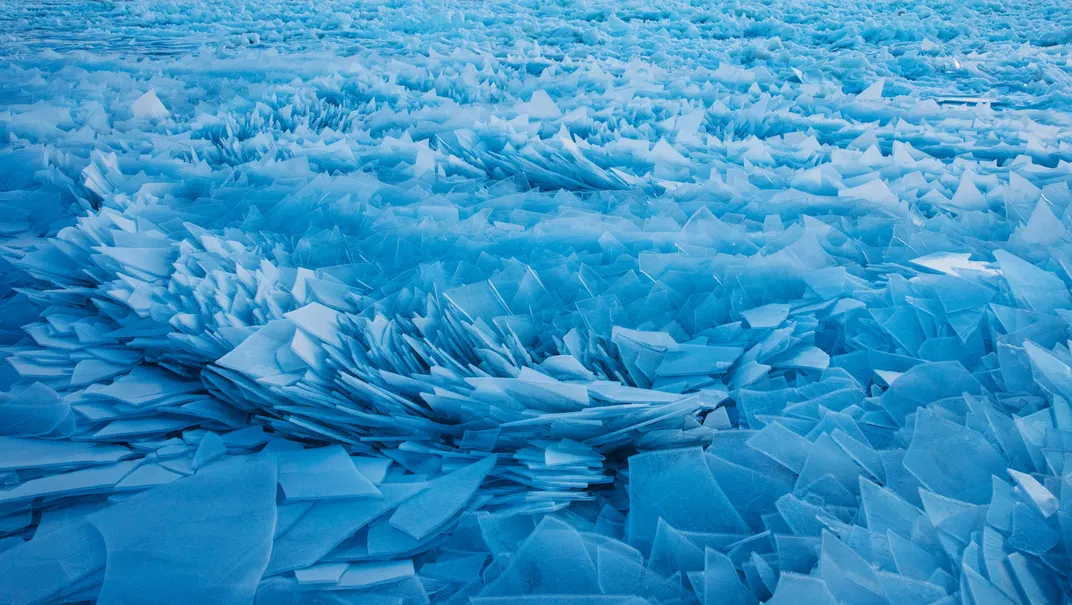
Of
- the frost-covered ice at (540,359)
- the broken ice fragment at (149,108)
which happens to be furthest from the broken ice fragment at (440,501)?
the broken ice fragment at (149,108)

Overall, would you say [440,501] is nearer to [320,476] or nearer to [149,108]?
[320,476]

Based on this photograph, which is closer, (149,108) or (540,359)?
(540,359)

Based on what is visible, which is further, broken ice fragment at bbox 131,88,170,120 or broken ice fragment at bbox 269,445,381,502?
broken ice fragment at bbox 131,88,170,120

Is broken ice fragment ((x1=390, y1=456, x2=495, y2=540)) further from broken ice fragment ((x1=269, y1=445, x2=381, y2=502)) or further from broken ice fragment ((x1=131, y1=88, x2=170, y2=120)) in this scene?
broken ice fragment ((x1=131, y1=88, x2=170, y2=120))

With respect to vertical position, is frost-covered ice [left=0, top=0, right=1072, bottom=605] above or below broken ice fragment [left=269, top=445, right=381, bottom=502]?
above

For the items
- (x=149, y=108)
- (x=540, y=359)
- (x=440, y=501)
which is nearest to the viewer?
(x=440, y=501)

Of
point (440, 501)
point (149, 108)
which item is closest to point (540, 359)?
point (440, 501)

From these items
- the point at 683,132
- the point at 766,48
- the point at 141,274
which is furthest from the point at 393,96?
the point at 766,48

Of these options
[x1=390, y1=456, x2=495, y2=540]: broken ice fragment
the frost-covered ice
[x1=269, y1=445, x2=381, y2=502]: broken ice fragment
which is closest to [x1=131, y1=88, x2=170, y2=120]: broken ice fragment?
the frost-covered ice

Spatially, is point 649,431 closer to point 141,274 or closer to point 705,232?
point 705,232
